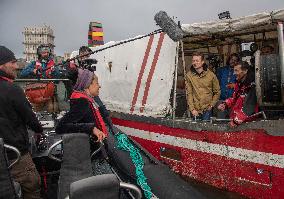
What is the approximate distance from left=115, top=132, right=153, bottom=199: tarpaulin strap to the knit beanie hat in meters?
1.98

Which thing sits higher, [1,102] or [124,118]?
[1,102]

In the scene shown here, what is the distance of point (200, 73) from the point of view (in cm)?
650

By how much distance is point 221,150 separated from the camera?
526 centimetres

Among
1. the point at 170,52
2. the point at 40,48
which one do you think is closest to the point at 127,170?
the point at 170,52

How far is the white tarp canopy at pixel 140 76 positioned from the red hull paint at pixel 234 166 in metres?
0.79

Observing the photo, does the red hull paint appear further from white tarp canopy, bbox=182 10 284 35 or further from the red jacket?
white tarp canopy, bbox=182 10 284 35

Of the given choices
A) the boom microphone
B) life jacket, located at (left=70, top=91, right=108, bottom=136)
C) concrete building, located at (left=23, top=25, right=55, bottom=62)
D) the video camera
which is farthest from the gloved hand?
concrete building, located at (left=23, top=25, right=55, bottom=62)

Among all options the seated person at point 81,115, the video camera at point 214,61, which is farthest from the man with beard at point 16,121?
the video camera at point 214,61

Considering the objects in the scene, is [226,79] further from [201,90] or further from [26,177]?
[26,177]

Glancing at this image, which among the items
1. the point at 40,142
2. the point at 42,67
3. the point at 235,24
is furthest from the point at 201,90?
the point at 42,67

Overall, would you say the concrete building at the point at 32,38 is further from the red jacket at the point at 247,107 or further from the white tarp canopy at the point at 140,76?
the red jacket at the point at 247,107

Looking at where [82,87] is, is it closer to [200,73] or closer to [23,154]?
[23,154]

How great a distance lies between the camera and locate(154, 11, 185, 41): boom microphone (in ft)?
20.0

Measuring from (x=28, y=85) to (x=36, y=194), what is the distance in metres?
3.08
